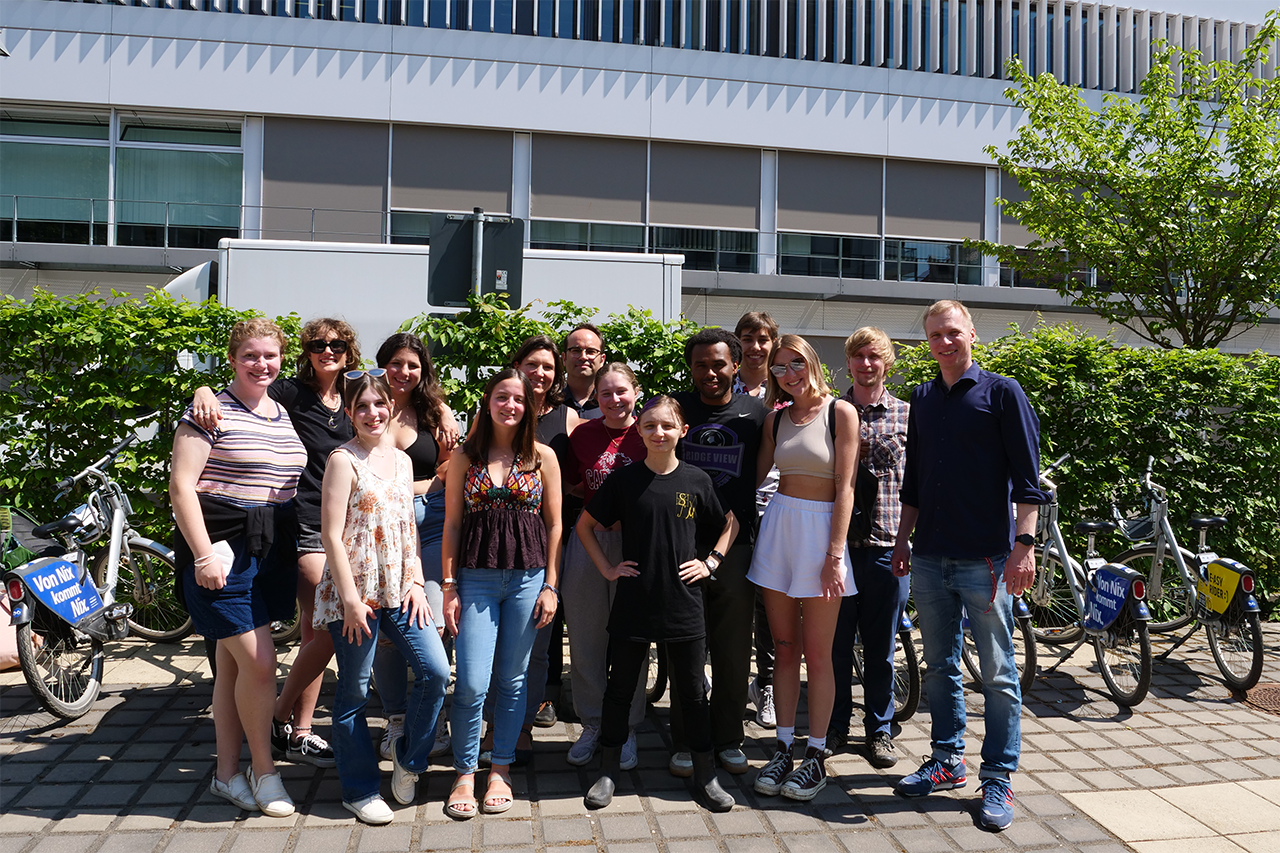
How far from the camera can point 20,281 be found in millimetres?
19438

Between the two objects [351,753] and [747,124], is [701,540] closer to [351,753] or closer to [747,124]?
[351,753]

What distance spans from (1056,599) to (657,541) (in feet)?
12.1

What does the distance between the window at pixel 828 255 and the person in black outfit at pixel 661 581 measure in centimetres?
1843

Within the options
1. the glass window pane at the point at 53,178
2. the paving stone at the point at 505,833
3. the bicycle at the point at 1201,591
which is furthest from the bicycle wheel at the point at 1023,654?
the glass window pane at the point at 53,178

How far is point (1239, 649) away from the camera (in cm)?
551

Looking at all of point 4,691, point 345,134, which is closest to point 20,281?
point 345,134

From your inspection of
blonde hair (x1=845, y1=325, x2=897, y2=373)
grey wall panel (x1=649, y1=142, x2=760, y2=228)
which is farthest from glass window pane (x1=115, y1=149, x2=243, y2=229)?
blonde hair (x1=845, y1=325, x2=897, y2=373)

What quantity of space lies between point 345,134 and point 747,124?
9412mm

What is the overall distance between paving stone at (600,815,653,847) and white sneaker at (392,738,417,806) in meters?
0.80

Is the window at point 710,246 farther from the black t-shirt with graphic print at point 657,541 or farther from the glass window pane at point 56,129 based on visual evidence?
the black t-shirt with graphic print at point 657,541

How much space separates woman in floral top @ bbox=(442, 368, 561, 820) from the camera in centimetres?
369

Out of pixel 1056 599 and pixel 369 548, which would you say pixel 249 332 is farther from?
pixel 1056 599

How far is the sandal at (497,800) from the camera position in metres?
3.62

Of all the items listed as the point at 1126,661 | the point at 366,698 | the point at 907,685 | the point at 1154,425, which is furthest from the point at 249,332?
the point at 1154,425
